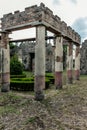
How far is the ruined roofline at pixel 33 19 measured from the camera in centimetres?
1092

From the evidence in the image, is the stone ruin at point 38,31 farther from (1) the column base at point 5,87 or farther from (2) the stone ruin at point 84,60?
(2) the stone ruin at point 84,60

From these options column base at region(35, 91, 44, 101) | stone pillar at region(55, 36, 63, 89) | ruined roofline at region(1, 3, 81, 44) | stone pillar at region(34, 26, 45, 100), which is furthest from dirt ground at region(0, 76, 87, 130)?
stone pillar at region(55, 36, 63, 89)

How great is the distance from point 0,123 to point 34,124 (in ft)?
3.81

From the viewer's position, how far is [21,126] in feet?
21.0

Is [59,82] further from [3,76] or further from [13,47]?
[13,47]

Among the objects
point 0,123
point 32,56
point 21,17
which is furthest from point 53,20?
point 32,56

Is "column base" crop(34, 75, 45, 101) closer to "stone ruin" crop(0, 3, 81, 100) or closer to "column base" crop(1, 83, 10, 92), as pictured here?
"stone ruin" crop(0, 3, 81, 100)

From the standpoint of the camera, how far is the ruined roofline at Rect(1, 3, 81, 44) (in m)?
10.9

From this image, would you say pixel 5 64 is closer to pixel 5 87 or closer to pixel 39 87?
pixel 5 87

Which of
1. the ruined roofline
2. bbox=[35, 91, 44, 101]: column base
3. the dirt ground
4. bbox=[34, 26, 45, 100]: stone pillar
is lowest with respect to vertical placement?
the dirt ground

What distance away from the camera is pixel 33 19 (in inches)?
442

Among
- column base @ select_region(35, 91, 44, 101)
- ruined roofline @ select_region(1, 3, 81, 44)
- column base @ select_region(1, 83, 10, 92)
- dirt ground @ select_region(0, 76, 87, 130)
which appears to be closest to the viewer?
dirt ground @ select_region(0, 76, 87, 130)

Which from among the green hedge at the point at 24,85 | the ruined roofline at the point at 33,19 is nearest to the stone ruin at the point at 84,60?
the ruined roofline at the point at 33,19

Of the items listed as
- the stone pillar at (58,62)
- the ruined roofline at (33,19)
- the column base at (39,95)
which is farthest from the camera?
the stone pillar at (58,62)
